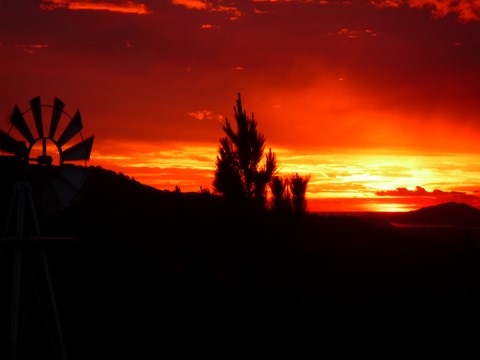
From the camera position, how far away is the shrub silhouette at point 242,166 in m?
23.5

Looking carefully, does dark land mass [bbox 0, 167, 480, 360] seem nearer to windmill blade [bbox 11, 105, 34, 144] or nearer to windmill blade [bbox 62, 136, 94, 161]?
windmill blade [bbox 62, 136, 94, 161]

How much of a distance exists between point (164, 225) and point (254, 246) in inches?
140

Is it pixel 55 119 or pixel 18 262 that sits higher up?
pixel 55 119

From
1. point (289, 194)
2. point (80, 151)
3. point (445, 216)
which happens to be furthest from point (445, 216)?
point (80, 151)

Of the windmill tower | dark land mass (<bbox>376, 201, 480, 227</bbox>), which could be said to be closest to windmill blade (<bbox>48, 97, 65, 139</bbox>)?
the windmill tower

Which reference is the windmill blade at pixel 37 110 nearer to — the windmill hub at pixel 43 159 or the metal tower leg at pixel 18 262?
the windmill hub at pixel 43 159

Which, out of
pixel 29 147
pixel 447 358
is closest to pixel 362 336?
pixel 447 358

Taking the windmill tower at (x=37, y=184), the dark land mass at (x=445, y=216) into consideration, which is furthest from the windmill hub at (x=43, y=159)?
the dark land mass at (x=445, y=216)

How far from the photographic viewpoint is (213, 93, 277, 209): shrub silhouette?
23.5 meters

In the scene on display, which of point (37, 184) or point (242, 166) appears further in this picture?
point (242, 166)

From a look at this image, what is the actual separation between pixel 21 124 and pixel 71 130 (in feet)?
2.96

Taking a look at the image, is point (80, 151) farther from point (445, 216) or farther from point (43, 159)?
point (445, 216)

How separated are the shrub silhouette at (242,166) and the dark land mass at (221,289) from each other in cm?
81

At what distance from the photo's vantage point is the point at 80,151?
12.2 meters
